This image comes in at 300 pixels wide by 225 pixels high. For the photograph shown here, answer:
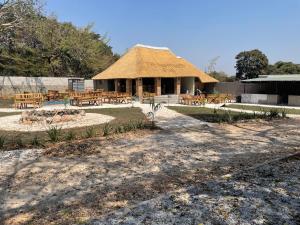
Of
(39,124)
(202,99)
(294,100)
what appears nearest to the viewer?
(39,124)

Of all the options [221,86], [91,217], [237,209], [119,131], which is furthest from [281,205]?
[221,86]

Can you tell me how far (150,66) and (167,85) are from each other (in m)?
4.52

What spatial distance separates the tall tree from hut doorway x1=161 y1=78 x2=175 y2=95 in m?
27.2

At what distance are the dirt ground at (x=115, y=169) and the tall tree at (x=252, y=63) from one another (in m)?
50.1

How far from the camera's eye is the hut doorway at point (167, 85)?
119ft

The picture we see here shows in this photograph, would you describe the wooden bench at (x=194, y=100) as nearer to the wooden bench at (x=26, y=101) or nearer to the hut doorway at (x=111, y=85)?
the hut doorway at (x=111, y=85)

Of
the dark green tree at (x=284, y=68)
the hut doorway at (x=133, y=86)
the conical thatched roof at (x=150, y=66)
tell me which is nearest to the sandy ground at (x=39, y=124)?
the conical thatched roof at (x=150, y=66)

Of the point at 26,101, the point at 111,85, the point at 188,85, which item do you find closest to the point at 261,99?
the point at 188,85

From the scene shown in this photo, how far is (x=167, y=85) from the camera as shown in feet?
120

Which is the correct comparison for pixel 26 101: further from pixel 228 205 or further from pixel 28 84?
pixel 228 205

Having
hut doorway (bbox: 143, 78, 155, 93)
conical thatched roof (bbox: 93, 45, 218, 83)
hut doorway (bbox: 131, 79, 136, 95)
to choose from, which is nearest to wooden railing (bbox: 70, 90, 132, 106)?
conical thatched roof (bbox: 93, 45, 218, 83)

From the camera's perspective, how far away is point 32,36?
34969 mm

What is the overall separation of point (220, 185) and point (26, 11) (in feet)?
61.8

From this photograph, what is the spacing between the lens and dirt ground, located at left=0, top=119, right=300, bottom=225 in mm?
5004
